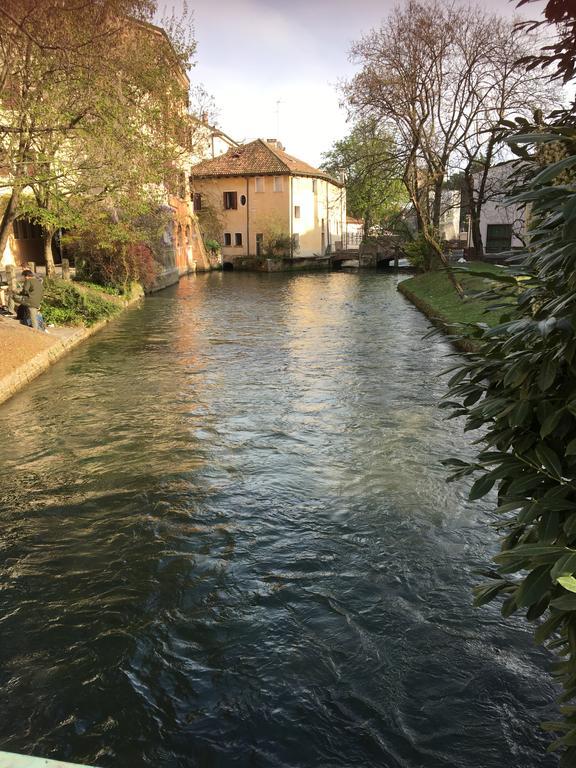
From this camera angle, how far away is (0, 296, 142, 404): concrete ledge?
11.6m

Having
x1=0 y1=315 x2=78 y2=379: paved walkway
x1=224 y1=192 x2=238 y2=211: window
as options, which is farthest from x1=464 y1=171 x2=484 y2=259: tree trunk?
x1=224 y1=192 x2=238 y2=211: window

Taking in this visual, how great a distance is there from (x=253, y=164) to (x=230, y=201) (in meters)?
3.64

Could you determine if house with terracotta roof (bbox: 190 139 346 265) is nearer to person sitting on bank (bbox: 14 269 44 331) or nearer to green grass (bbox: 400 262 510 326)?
green grass (bbox: 400 262 510 326)

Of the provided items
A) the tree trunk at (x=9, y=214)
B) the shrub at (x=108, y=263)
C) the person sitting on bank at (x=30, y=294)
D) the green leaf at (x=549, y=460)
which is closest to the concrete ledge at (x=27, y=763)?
the green leaf at (x=549, y=460)

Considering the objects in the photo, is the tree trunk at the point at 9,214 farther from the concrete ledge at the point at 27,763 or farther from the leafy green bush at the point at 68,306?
the concrete ledge at the point at 27,763

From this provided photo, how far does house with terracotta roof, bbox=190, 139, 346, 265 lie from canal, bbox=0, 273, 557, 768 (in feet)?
147

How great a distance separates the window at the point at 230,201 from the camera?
5519 centimetres

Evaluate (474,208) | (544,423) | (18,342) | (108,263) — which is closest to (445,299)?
(474,208)

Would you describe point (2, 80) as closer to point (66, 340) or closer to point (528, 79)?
point (66, 340)

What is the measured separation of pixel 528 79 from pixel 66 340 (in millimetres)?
21998

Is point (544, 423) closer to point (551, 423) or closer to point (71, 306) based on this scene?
point (551, 423)

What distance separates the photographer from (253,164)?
5478 cm

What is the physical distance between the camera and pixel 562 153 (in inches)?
102

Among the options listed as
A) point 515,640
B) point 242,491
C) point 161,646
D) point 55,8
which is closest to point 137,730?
point 161,646
